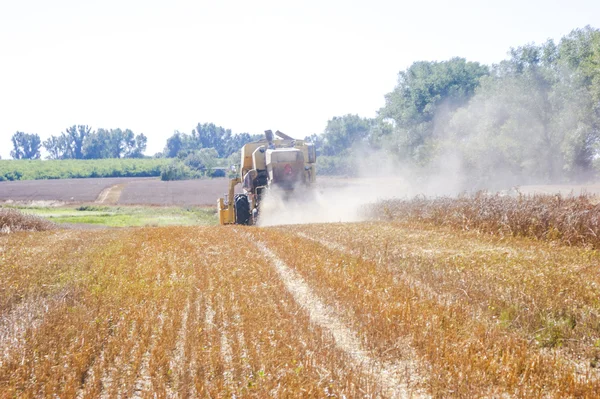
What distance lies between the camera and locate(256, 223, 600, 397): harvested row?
18.4 feet

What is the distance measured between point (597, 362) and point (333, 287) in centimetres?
430

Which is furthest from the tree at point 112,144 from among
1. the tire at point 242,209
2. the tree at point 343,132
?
the tire at point 242,209

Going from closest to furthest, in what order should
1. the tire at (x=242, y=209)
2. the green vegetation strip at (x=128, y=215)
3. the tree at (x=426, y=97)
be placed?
the tire at (x=242, y=209), the green vegetation strip at (x=128, y=215), the tree at (x=426, y=97)

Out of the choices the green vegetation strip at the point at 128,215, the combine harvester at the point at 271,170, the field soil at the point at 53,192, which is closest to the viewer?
the combine harvester at the point at 271,170

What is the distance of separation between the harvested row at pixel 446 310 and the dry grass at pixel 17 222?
12.6 metres

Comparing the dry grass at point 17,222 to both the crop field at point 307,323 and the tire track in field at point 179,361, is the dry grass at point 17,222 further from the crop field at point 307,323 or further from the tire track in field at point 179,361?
the tire track in field at point 179,361

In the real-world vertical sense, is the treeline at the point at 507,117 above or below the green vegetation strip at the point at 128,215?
above

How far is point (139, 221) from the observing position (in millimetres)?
40281

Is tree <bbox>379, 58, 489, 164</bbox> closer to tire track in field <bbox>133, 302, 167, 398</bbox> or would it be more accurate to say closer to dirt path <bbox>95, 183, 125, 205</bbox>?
dirt path <bbox>95, 183, 125, 205</bbox>

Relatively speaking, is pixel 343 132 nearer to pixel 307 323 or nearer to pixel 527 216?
pixel 527 216

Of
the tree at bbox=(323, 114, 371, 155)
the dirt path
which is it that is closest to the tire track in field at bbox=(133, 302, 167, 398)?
the dirt path

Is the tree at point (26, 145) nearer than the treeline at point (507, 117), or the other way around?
the treeline at point (507, 117)

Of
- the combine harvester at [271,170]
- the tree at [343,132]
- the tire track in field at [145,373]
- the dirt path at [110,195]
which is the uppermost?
the tree at [343,132]

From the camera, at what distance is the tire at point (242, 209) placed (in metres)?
26.4
